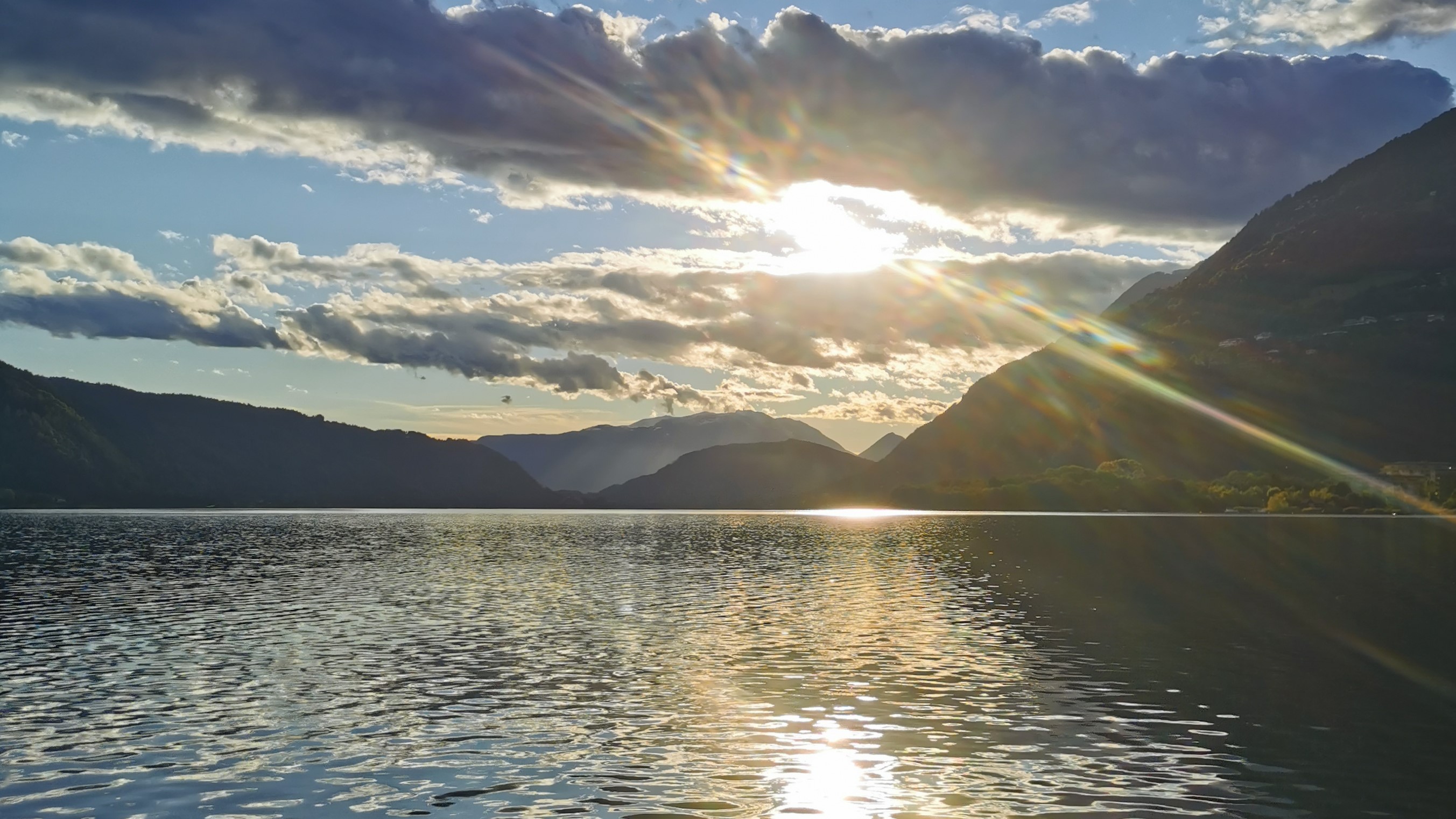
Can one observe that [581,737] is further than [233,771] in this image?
Yes

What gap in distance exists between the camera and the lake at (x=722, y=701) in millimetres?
31125

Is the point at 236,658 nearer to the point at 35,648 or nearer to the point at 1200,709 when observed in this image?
the point at 35,648

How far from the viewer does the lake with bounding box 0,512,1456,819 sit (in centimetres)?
3112

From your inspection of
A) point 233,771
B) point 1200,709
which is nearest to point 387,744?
point 233,771

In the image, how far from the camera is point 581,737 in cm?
3834

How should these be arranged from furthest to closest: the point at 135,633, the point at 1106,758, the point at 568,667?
the point at 135,633
the point at 568,667
the point at 1106,758

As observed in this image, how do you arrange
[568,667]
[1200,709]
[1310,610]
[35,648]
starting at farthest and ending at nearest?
[1310,610]
[35,648]
[568,667]
[1200,709]

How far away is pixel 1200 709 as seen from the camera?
44656mm

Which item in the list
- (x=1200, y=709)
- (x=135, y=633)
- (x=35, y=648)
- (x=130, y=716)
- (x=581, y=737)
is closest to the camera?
(x=581, y=737)

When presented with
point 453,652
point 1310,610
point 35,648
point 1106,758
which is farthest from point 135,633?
point 1310,610

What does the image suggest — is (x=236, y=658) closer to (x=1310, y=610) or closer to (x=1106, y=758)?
(x=1106, y=758)

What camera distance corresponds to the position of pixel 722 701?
45500mm

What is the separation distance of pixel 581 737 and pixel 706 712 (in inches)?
252

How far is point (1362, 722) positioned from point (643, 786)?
30.1 meters
